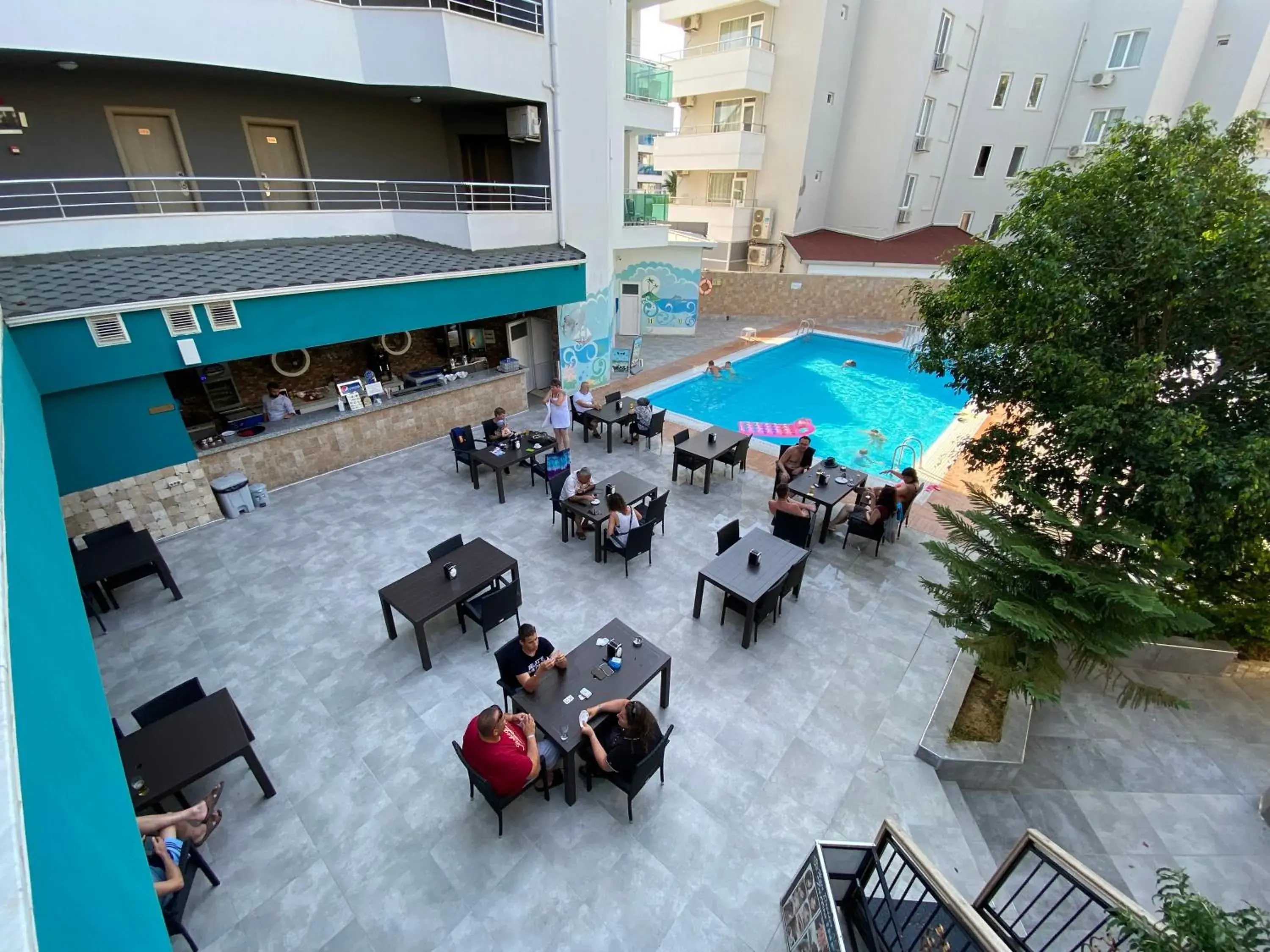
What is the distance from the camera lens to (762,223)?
24.6 meters

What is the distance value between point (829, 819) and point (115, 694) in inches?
303

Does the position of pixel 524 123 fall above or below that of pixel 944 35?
below

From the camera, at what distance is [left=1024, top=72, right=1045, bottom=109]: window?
24891 mm

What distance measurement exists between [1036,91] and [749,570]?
31252 millimetres

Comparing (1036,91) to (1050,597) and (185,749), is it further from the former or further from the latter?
(185,749)

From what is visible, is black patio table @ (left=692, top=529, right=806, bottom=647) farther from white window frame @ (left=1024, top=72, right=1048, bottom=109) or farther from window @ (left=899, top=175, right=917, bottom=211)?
white window frame @ (left=1024, top=72, right=1048, bottom=109)

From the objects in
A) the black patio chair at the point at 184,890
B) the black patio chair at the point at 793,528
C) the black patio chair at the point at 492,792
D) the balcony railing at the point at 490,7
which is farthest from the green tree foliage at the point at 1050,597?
the balcony railing at the point at 490,7

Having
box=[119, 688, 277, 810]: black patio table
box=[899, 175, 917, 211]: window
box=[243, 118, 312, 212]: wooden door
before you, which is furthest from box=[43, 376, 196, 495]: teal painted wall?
box=[899, 175, 917, 211]: window

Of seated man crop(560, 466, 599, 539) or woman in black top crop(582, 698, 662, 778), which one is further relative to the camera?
seated man crop(560, 466, 599, 539)

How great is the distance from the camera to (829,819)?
503 centimetres

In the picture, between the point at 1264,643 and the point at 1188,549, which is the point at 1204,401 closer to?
the point at 1188,549

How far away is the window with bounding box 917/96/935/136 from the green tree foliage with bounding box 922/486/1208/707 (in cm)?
2488

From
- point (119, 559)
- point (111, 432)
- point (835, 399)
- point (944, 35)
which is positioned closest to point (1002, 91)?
point (944, 35)

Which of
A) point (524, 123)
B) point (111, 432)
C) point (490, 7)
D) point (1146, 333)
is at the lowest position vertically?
point (111, 432)
